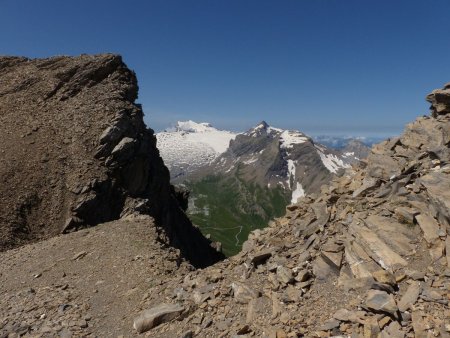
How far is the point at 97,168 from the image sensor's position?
2167 inches

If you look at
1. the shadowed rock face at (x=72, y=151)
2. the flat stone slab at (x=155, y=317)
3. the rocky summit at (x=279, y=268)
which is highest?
the shadowed rock face at (x=72, y=151)

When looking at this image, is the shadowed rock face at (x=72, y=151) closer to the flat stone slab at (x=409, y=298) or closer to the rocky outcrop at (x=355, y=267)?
the rocky outcrop at (x=355, y=267)

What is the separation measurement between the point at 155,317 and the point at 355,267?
37.8 ft

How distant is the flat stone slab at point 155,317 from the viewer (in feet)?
69.1

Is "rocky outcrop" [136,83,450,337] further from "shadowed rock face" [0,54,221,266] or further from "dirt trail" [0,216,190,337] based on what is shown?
"shadowed rock face" [0,54,221,266]

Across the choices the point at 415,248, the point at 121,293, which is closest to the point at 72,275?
the point at 121,293

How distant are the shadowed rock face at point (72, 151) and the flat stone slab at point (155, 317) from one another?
2152 cm

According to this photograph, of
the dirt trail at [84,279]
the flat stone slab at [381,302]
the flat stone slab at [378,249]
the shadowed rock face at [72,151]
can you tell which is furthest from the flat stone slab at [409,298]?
the shadowed rock face at [72,151]

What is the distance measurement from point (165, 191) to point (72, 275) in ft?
154

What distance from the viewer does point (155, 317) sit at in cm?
2117

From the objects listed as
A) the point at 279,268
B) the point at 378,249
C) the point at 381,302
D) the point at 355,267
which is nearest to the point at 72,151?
the point at 279,268

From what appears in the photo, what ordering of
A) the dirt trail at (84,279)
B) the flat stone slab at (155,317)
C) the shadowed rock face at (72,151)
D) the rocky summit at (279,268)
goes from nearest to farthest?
the rocky summit at (279,268) → the flat stone slab at (155,317) → the dirt trail at (84,279) → the shadowed rock face at (72,151)

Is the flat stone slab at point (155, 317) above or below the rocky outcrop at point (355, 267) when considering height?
below

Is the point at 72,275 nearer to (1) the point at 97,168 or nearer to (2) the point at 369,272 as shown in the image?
(2) the point at 369,272
